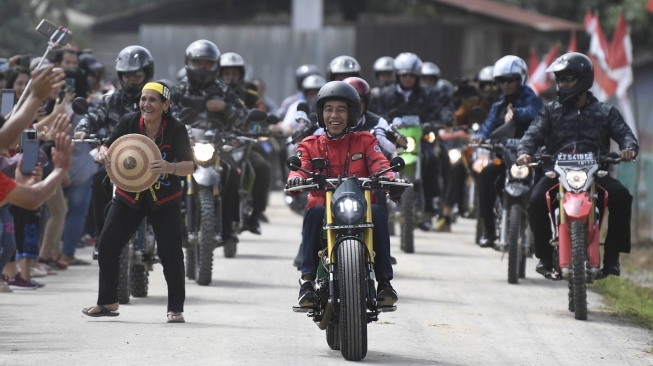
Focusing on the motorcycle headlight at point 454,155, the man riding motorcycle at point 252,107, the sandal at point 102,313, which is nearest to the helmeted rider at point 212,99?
the man riding motorcycle at point 252,107

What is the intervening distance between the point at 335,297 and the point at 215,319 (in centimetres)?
229

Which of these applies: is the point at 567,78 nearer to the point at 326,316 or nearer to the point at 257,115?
the point at 257,115

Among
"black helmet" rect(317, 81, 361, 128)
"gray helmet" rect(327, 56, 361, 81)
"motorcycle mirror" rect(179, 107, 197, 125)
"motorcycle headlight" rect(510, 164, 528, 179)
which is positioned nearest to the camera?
"black helmet" rect(317, 81, 361, 128)

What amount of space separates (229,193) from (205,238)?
1357mm

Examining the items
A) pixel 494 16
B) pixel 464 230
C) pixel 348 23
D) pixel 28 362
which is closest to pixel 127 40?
pixel 348 23

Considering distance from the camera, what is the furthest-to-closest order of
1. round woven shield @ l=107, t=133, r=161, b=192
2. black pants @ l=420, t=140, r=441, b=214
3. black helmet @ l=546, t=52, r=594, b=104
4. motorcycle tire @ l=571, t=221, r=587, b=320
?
black pants @ l=420, t=140, r=441, b=214 → black helmet @ l=546, t=52, r=594, b=104 → motorcycle tire @ l=571, t=221, r=587, b=320 → round woven shield @ l=107, t=133, r=161, b=192

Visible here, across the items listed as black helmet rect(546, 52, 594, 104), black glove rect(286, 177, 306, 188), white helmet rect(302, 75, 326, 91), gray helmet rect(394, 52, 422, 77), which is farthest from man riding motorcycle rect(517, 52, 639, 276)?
white helmet rect(302, 75, 326, 91)

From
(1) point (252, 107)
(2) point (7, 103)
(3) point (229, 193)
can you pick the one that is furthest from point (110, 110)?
(1) point (252, 107)

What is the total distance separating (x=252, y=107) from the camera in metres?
17.9

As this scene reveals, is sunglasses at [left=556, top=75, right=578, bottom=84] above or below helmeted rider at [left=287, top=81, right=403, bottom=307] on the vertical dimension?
above

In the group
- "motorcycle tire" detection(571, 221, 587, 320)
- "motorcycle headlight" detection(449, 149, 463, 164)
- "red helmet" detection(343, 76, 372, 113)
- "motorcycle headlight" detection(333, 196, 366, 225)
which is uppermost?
"red helmet" detection(343, 76, 372, 113)

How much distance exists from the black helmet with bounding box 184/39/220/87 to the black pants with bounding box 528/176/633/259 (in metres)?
3.83

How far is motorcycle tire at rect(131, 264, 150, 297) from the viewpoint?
40.3 feet

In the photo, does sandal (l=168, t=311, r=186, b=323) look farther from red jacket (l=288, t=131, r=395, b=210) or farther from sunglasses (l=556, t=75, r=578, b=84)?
sunglasses (l=556, t=75, r=578, b=84)
